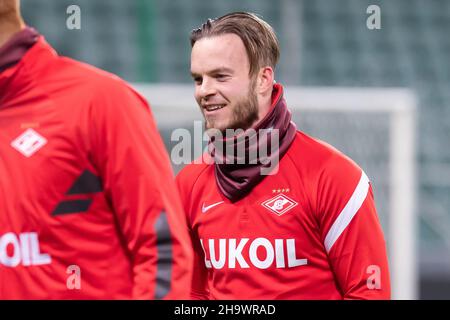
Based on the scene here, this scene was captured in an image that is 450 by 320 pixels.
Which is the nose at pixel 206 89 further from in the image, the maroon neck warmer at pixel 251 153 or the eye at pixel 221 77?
the maroon neck warmer at pixel 251 153

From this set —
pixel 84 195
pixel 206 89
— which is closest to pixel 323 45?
pixel 206 89

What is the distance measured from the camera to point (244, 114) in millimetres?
2793

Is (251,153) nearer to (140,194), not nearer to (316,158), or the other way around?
(316,158)

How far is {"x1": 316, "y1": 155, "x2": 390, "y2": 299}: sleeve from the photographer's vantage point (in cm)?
263

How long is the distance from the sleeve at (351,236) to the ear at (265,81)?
37cm

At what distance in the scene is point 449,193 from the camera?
8312mm

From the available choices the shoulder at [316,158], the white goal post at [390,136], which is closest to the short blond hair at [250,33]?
the shoulder at [316,158]

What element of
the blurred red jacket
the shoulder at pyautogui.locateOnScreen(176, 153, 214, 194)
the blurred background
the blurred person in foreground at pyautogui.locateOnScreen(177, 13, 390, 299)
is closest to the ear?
the blurred person in foreground at pyautogui.locateOnScreen(177, 13, 390, 299)

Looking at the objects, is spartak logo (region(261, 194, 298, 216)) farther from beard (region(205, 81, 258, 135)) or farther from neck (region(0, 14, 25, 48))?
neck (region(0, 14, 25, 48))

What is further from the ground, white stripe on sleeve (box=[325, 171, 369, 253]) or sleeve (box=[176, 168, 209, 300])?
white stripe on sleeve (box=[325, 171, 369, 253])

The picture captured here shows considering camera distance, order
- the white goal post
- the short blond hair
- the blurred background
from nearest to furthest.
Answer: the short blond hair → the white goal post → the blurred background

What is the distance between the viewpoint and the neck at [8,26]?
6.44 ft

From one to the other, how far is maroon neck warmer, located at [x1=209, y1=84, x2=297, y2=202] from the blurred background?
5.51m
